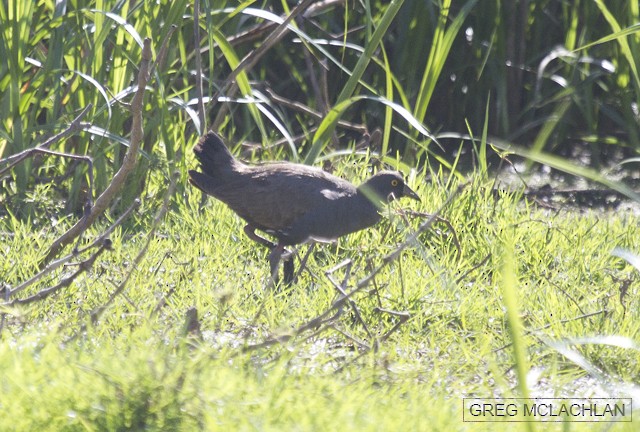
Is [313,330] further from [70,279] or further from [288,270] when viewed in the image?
[70,279]

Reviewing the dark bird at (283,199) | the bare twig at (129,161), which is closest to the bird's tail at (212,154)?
the dark bird at (283,199)

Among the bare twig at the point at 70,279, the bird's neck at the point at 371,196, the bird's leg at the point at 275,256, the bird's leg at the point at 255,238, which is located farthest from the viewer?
the bird's leg at the point at 255,238

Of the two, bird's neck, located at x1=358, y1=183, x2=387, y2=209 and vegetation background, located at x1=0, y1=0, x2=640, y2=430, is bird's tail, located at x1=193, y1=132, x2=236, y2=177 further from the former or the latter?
bird's neck, located at x1=358, y1=183, x2=387, y2=209

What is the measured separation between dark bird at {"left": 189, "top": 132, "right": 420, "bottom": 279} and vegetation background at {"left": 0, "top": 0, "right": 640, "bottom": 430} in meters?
0.18

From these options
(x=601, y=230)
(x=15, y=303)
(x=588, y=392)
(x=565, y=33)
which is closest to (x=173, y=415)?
(x=15, y=303)

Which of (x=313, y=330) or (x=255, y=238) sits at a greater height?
(x=255, y=238)

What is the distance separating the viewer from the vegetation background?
9.16 ft

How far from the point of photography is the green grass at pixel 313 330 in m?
2.71

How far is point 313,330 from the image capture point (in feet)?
12.8

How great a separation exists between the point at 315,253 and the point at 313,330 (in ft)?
3.54

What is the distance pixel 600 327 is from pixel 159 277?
1.81m

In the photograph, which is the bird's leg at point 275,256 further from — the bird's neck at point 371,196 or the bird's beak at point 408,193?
the bird's beak at point 408,193

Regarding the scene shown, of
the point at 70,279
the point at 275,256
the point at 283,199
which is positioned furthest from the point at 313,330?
the point at 70,279

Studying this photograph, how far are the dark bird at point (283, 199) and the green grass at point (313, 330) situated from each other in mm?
160
